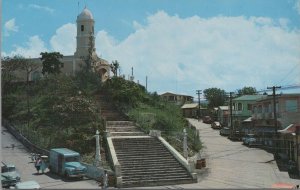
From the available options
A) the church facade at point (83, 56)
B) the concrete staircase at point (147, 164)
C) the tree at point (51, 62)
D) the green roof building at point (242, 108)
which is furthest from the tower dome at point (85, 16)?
the concrete staircase at point (147, 164)

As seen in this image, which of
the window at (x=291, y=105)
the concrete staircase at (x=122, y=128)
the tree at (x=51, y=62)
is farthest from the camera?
the tree at (x=51, y=62)

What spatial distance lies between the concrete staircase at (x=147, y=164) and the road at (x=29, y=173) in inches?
90.7

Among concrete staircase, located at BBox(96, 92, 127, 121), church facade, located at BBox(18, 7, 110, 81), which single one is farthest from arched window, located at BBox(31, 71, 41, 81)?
concrete staircase, located at BBox(96, 92, 127, 121)

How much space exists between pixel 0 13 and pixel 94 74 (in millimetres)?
40634

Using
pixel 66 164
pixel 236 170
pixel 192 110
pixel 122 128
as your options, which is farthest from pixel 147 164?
pixel 192 110

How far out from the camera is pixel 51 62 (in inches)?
2115

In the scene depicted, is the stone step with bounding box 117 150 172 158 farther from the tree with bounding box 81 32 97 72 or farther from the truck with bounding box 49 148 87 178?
the tree with bounding box 81 32 97 72

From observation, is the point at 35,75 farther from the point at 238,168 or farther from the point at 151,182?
the point at 151,182

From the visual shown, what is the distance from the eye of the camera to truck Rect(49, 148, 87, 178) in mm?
25438

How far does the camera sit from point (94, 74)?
49938mm

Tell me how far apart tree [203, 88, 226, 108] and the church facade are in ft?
114

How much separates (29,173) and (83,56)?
30778mm

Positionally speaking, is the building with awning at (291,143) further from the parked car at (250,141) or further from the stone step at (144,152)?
the stone step at (144,152)

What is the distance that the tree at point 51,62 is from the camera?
5324 cm
